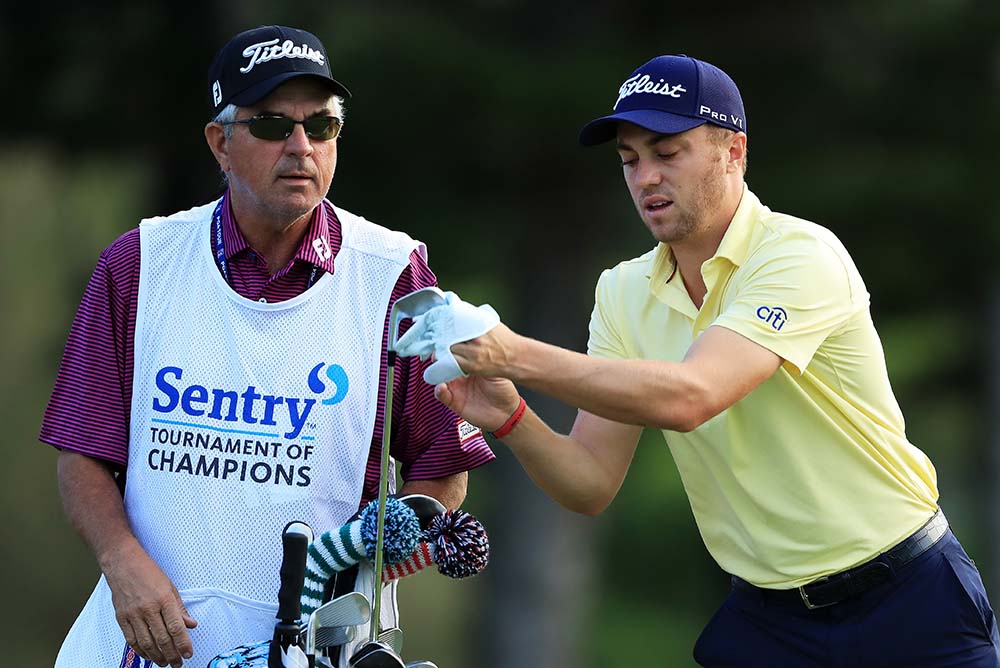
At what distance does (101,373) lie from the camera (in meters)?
3.91

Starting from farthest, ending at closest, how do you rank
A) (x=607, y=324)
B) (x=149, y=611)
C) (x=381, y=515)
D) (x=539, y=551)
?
(x=539, y=551)
(x=607, y=324)
(x=149, y=611)
(x=381, y=515)

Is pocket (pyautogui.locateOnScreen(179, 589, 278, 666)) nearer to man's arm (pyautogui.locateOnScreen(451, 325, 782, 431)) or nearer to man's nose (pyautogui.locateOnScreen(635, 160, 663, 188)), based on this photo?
man's arm (pyautogui.locateOnScreen(451, 325, 782, 431))

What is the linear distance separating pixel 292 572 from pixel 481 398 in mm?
681

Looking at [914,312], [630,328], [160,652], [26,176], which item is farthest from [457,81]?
[160,652]

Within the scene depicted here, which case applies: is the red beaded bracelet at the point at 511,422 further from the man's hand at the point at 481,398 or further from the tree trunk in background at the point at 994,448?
the tree trunk in background at the point at 994,448

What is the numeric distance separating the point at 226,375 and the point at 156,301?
0.26m

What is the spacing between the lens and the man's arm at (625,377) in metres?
3.53

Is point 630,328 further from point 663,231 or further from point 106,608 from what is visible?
point 106,608

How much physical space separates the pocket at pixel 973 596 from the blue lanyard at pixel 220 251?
1699mm

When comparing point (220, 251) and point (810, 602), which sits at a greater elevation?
point (220, 251)

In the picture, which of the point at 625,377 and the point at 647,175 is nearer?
the point at 625,377

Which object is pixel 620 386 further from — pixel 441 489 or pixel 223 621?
pixel 223 621

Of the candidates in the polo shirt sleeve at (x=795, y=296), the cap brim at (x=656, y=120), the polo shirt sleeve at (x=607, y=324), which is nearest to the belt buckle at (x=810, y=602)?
the polo shirt sleeve at (x=795, y=296)

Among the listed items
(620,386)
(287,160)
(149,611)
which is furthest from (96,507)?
(620,386)
